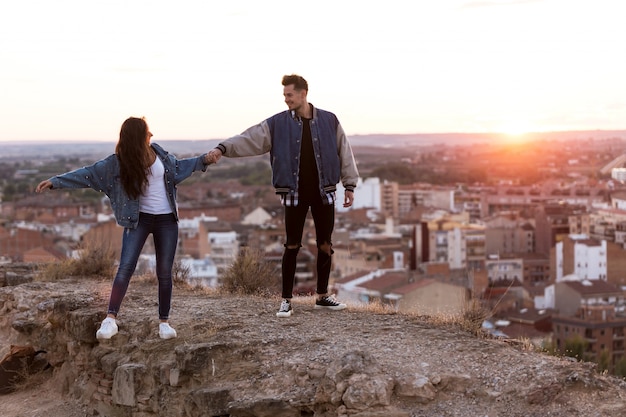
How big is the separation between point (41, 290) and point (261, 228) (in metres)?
54.9

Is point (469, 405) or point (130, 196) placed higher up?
point (130, 196)

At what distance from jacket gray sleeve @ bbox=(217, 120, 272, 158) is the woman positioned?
28cm

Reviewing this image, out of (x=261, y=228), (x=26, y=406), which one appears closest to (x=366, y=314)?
(x=26, y=406)

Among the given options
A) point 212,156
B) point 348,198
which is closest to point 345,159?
point 348,198

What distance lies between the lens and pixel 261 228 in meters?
63.1

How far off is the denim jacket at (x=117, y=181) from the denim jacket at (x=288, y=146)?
1.31 ft

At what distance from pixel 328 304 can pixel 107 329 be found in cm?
148

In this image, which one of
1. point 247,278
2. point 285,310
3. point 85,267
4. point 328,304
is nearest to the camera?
point 285,310

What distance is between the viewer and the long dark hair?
592 cm

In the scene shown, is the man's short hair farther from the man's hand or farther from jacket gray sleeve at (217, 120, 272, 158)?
the man's hand

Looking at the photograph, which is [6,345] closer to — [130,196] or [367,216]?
[130,196]

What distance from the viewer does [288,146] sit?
6.34 m

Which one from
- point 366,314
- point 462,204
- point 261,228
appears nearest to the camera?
point 366,314

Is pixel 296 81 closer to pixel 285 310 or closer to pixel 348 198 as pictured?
pixel 348 198
